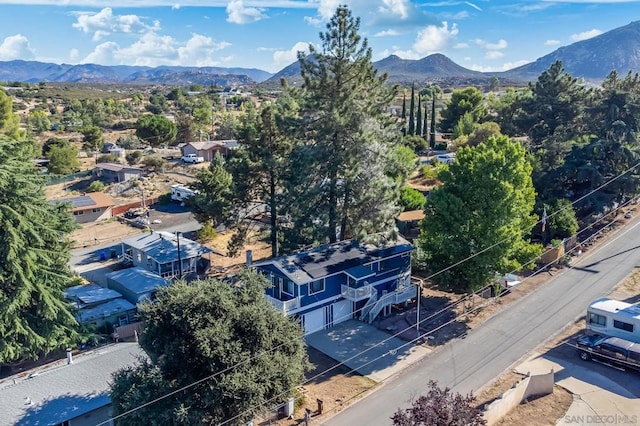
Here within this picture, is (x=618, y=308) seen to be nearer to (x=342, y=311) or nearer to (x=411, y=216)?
(x=342, y=311)

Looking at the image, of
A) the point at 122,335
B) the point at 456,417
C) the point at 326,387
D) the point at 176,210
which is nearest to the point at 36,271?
the point at 122,335

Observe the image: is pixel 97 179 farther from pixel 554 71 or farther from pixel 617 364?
pixel 617 364

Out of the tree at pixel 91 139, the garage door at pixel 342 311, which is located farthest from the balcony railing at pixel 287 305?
the tree at pixel 91 139

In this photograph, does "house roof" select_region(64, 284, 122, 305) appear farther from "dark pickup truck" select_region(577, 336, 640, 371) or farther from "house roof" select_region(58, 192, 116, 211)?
"dark pickup truck" select_region(577, 336, 640, 371)

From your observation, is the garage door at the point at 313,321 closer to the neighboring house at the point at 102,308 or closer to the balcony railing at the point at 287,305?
the balcony railing at the point at 287,305

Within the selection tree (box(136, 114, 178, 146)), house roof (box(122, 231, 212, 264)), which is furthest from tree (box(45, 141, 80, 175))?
house roof (box(122, 231, 212, 264))
